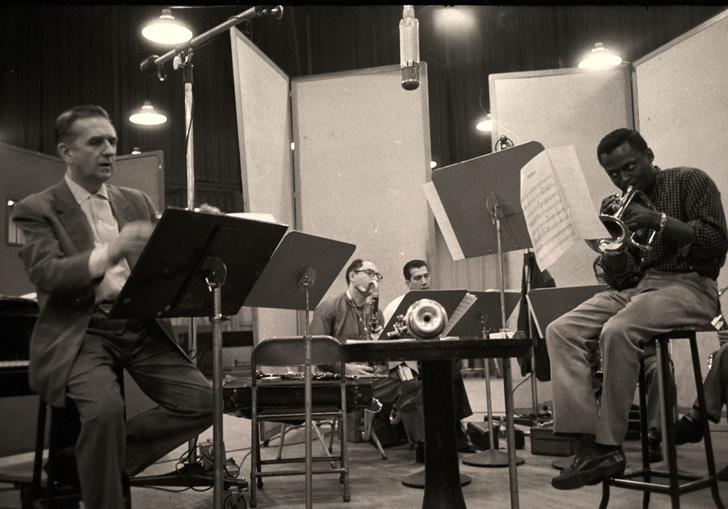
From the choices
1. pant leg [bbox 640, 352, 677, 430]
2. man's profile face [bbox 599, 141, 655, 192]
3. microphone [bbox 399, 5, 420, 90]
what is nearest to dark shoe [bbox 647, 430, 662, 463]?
pant leg [bbox 640, 352, 677, 430]

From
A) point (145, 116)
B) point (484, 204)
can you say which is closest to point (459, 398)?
point (484, 204)

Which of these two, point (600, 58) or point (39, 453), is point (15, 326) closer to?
point (39, 453)

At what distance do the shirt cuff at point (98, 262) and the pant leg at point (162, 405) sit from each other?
0.46 meters

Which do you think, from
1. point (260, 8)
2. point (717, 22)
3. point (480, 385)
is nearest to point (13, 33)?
point (260, 8)

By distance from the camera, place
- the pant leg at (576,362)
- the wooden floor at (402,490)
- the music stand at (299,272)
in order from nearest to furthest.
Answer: the pant leg at (576,362), the music stand at (299,272), the wooden floor at (402,490)

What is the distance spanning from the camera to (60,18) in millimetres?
4223

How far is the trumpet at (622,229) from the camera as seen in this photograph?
2.76 meters

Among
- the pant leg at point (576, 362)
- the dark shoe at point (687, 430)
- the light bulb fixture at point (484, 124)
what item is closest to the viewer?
the pant leg at point (576, 362)

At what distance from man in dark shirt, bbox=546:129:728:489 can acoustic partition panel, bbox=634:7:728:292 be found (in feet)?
8.92

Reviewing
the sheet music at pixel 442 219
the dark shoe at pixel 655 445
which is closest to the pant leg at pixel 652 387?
the dark shoe at pixel 655 445

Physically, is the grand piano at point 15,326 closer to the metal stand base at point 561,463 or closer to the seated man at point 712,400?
the metal stand base at point 561,463

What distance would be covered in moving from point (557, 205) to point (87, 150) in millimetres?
1762

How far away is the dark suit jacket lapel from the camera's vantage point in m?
2.55

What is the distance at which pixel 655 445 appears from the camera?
425cm
